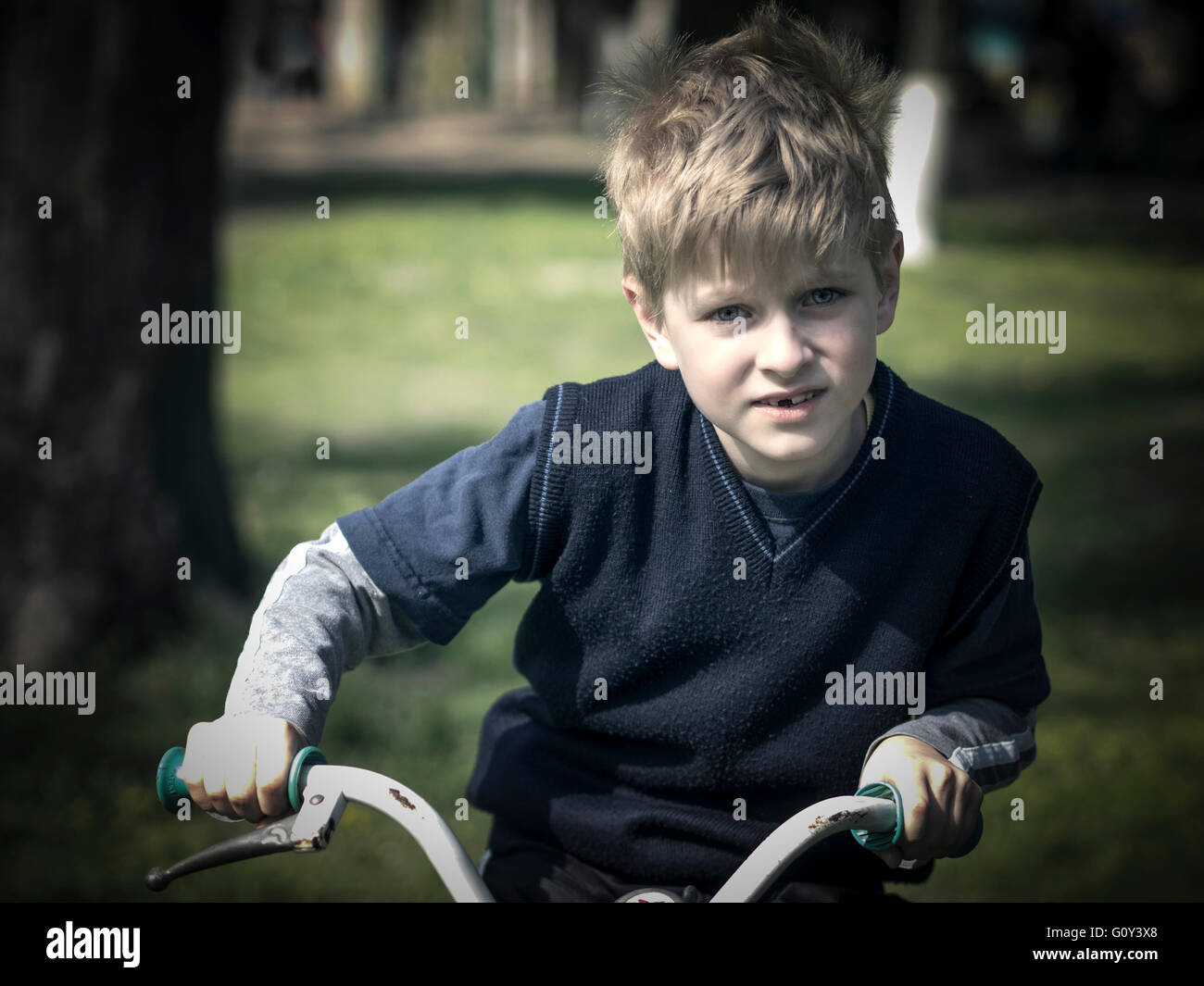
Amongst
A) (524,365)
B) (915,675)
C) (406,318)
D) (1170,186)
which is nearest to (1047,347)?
(524,365)

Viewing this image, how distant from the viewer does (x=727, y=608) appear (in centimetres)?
219

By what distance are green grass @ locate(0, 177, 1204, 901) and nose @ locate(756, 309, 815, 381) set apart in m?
2.24

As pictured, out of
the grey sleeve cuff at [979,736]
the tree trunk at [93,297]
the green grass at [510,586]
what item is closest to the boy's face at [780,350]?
the grey sleeve cuff at [979,736]

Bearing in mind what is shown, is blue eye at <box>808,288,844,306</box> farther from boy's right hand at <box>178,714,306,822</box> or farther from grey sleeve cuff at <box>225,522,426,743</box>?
boy's right hand at <box>178,714,306,822</box>

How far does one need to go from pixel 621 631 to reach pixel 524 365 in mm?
7712

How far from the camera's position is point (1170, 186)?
19.2 m

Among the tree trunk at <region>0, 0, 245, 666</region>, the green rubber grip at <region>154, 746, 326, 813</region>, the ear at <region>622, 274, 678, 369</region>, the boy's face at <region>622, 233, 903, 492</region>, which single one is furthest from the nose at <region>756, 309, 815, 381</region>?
the tree trunk at <region>0, 0, 245, 666</region>

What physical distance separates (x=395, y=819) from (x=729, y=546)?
2.25ft

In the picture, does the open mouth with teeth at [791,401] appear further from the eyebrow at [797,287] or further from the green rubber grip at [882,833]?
the green rubber grip at [882,833]

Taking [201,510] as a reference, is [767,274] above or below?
above

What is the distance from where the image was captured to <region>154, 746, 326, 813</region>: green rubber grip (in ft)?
5.95

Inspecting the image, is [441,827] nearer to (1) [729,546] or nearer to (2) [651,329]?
(1) [729,546]

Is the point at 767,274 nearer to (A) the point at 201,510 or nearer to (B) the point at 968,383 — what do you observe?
(A) the point at 201,510
